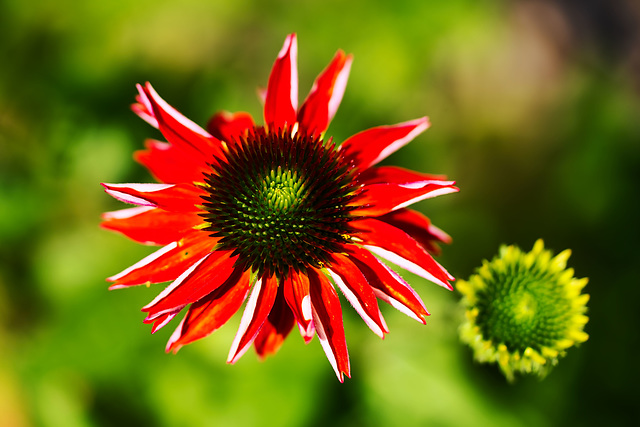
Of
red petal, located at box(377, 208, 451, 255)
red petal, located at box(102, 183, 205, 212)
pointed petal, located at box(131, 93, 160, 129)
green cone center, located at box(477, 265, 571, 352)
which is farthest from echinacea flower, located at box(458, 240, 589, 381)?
pointed petal, located at box(131, 93, 160, 129)

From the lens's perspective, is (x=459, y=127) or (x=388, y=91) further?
(x=459, y=127)

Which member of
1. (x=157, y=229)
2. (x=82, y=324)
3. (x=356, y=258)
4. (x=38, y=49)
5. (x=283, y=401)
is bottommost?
(x=82, y=324)

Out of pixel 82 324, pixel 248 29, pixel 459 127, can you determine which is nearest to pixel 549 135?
pixel 459 127

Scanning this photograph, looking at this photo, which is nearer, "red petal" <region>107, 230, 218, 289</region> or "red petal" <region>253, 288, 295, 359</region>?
"red petal" <region>107, 230, 218, 289</region>

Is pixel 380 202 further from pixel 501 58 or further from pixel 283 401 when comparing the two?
pixel 501 58

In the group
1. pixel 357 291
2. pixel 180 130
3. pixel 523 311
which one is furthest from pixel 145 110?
pixel 523 311

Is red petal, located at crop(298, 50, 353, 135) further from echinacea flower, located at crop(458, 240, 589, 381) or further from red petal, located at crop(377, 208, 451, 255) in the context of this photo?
echinacea flower, located at crop(458, 240, 589, 381)
